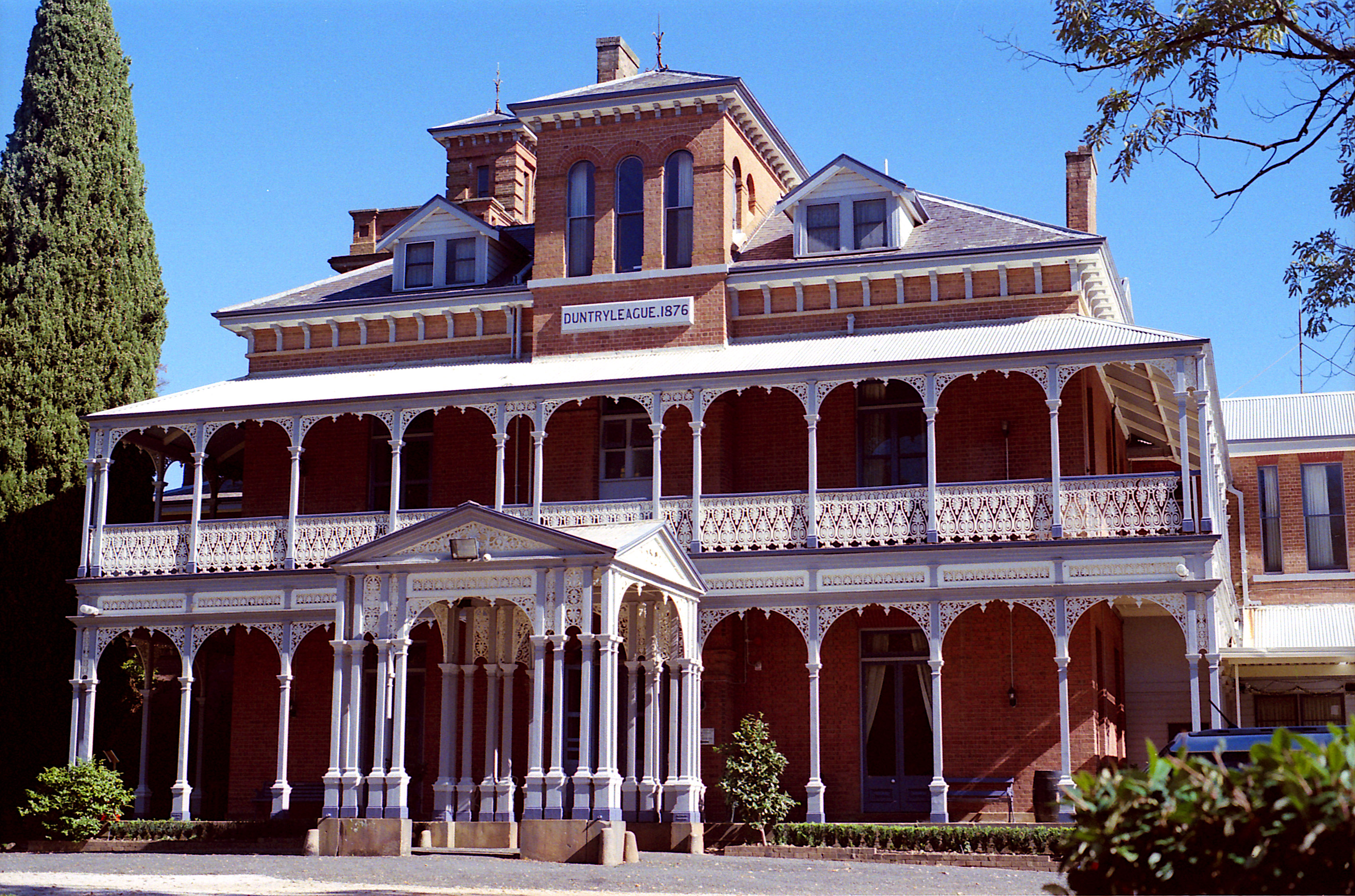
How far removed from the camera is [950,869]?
1778 cm

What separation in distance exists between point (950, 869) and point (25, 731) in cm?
1481

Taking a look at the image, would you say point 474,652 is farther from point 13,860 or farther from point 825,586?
point 13,860

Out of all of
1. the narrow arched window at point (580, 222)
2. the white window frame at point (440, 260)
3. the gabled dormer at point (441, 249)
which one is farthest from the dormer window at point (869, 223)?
the white window frame at point (440, 260)

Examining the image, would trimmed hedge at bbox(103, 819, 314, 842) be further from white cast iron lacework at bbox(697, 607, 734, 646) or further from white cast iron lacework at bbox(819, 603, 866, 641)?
white cast iron lacework at bbox(819, 603, 866, 641)

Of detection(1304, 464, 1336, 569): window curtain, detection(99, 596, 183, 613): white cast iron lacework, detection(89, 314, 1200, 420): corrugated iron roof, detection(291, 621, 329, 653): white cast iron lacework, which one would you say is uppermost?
detection(89, 314, 1200, 420): corrugated iron roof

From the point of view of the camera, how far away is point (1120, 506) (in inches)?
805

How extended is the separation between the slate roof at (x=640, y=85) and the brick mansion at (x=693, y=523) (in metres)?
0.09

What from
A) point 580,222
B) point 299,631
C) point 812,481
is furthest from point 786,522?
point 299,631

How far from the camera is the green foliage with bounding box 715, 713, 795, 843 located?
67.3ft

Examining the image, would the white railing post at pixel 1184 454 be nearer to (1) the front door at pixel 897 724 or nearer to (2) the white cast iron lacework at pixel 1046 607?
(2) the white cast iron lacework at pixel 1046 607

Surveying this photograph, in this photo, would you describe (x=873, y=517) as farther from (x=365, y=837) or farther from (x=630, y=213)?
(x=365, y=837)

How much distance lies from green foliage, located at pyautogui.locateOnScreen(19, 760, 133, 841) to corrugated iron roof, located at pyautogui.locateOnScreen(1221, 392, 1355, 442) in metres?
20.2

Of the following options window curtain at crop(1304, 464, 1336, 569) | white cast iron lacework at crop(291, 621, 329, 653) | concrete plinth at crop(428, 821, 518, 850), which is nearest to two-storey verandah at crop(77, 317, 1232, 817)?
white cast iron lacework at crop(291, 621, 329, 653)

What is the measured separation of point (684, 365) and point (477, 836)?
8.06 meters
